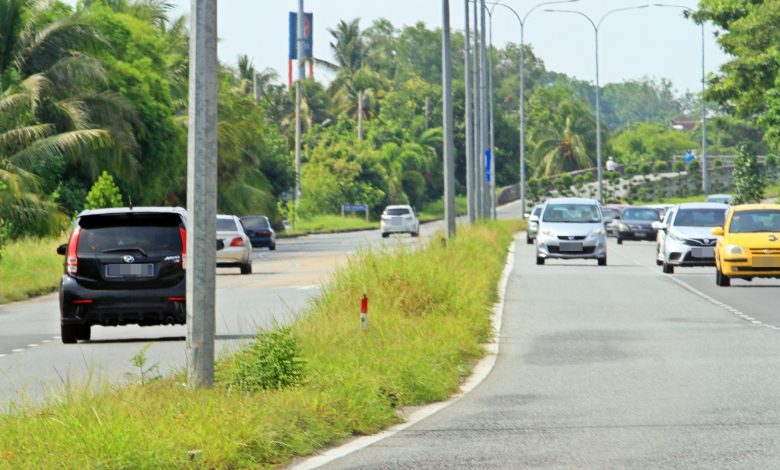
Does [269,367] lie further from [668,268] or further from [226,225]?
[226,225]

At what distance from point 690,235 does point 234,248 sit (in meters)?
10.9

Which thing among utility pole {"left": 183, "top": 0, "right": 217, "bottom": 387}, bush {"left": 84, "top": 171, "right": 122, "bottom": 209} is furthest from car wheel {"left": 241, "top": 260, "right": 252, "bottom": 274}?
utility pole {"left": 183, "top": 0, "right": 217, "bottom": 387}

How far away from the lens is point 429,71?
565ft

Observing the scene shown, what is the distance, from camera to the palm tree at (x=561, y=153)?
13512cm

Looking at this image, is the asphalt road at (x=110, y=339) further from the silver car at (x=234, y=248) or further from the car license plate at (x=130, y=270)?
the silver car at (x=234, y=248)

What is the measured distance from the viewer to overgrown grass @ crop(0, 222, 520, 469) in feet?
31.4

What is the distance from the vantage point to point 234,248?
130ft

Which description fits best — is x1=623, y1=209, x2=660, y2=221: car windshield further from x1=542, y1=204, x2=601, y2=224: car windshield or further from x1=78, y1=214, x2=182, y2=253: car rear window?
x1=78, y1=214, x2=182, y2=253: car rear window

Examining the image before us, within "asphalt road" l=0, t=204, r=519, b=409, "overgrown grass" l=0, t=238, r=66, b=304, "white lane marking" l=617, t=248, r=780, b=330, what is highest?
"overgrown grass" l=0, t=238, r=66, b=304

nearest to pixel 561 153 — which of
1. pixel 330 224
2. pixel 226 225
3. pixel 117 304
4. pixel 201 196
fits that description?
pixel 330 224

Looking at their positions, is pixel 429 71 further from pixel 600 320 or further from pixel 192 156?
pixel 192 156

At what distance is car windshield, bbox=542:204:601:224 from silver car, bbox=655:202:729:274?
125 inches

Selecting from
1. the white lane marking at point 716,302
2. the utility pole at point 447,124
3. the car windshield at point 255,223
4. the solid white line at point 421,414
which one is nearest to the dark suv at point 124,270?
the solid white line at point 421,414

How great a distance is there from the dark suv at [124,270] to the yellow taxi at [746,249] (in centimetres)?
1431
